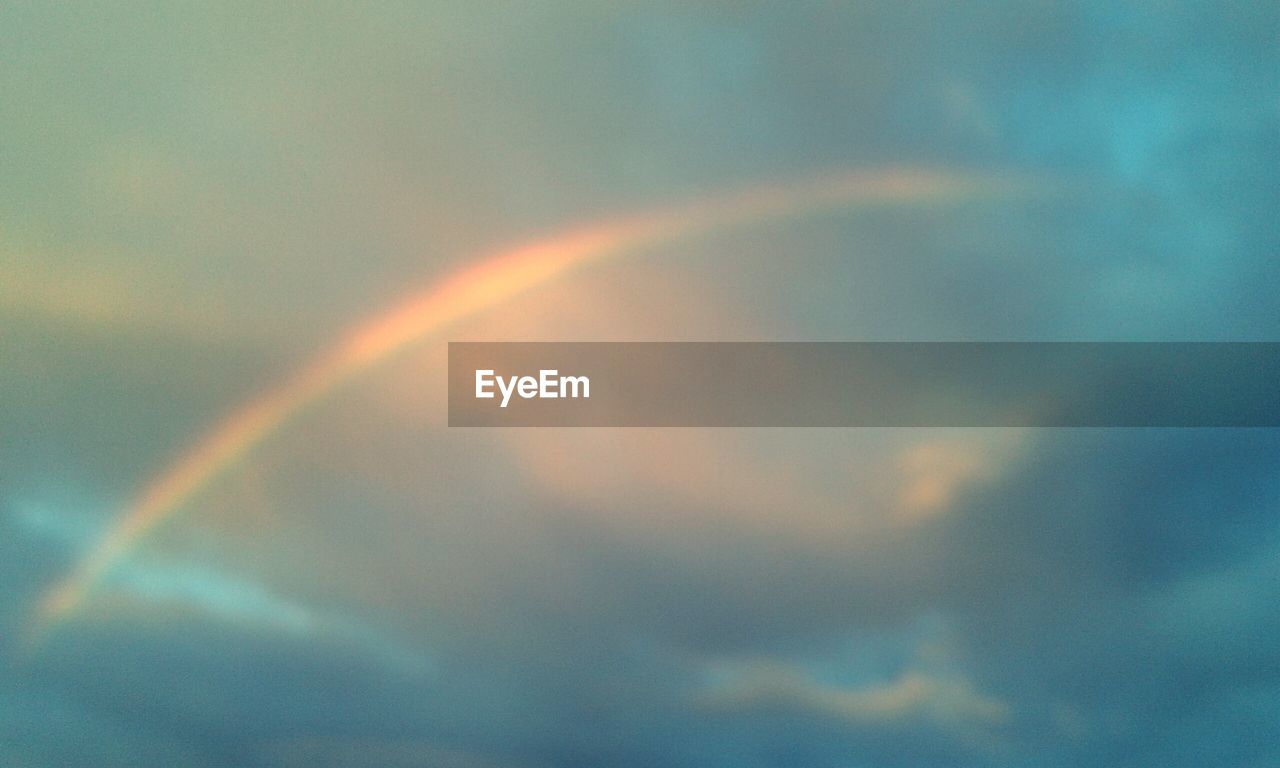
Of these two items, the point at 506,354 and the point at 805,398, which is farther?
the point at 805,398

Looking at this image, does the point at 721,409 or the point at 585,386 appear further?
the point at 721,409

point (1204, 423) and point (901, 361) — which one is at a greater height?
point (901, 361)

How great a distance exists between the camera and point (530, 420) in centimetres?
1833

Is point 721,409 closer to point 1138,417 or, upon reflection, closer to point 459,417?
point 459,417

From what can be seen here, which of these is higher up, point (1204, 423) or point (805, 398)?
point (805, 398)

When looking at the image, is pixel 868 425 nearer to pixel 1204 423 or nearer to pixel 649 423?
pixel 649 423

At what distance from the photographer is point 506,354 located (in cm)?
1778

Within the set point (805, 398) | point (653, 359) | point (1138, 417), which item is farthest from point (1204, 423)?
point (653, 359)

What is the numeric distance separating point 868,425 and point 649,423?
4.61m

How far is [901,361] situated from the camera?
61.5 ft

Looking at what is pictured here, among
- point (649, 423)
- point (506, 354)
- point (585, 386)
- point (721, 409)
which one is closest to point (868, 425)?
point (721, 409)

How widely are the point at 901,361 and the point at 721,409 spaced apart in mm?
3761

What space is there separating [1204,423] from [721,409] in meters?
9.28

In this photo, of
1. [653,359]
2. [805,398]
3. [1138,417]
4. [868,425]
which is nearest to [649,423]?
[653,359]
